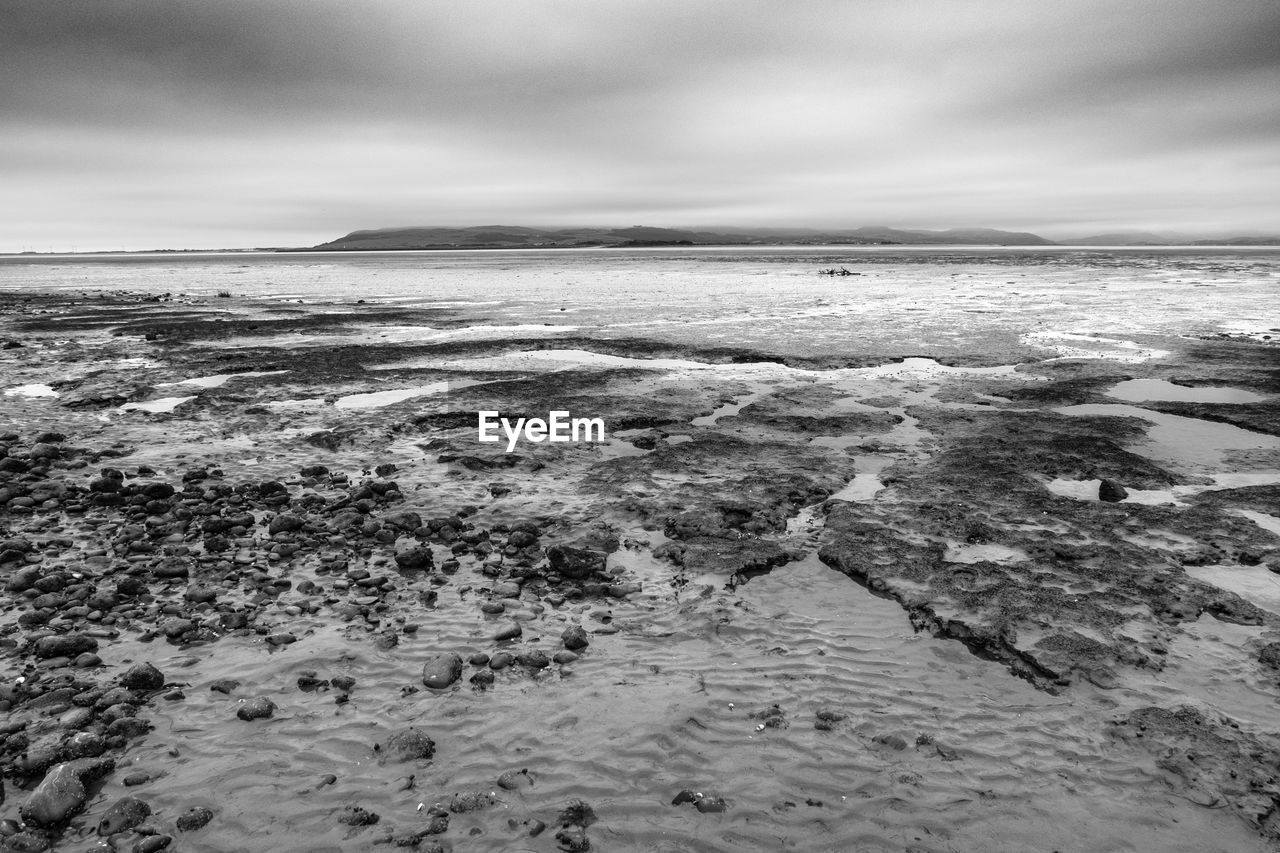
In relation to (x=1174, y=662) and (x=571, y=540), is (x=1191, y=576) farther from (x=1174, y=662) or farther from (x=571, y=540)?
(x=571, y=540)

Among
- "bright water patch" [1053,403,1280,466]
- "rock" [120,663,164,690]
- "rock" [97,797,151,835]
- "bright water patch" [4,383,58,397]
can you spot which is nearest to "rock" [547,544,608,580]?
"rock" [120,663,164,690]

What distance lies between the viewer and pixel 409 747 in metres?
4.85

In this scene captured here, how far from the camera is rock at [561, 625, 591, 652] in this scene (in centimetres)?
613

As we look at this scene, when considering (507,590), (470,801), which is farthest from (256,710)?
(507,590)

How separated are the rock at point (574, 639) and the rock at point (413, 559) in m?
2.10

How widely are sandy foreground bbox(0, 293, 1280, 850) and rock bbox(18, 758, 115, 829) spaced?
0.07 ft

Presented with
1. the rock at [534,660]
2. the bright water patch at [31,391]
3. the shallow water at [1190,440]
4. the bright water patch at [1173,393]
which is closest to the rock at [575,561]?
the rock at [534,660]

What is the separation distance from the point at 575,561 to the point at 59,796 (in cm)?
428

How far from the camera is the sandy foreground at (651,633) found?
4363mm

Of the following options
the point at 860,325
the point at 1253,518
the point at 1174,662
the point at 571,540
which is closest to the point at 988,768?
the point at 1174,662

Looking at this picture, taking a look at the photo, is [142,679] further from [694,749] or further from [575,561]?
[694,749]

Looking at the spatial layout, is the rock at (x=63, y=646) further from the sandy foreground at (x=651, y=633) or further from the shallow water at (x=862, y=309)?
the shallow water at (x=862, y=309)

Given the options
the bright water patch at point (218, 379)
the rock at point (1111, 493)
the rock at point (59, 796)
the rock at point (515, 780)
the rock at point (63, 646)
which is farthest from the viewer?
the bright water patch at point (218, 379)

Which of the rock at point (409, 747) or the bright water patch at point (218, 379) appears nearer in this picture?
the rock at point (409, 747)
